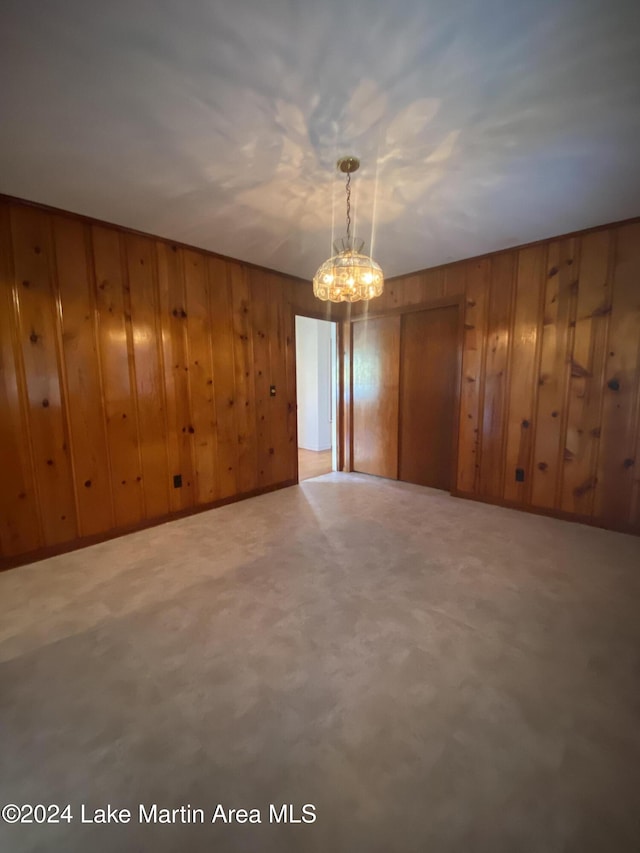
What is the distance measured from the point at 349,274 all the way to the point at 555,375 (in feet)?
6.80

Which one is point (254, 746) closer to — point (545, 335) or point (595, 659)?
point (595, 659)

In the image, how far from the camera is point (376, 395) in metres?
4.43

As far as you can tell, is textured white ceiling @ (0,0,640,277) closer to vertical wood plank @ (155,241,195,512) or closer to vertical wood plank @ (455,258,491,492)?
vertical wood plank @ (155,241,195,512)

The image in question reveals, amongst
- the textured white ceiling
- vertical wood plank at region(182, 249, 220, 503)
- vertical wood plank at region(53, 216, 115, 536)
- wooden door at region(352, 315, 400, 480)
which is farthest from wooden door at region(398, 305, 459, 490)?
vertical wood plank at region(53, 216, 115, 536)

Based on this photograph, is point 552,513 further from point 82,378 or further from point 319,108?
point 82,378

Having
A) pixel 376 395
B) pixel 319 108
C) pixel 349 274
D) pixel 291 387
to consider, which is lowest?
pixel 376 395

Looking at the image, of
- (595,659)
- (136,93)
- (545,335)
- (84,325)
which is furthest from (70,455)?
(545,335)

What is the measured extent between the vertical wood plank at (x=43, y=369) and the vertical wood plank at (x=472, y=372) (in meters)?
3.41

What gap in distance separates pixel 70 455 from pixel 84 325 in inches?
36.8

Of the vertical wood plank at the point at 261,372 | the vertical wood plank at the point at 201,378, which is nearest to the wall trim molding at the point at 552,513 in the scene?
the vertical wood plank at the point at 261,372

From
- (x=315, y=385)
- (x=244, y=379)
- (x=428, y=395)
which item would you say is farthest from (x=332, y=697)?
(x=315, y=385)

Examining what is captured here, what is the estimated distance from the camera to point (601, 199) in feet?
7.74

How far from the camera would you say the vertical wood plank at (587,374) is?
109 inches

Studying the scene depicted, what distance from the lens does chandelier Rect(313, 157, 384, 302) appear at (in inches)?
82.8
